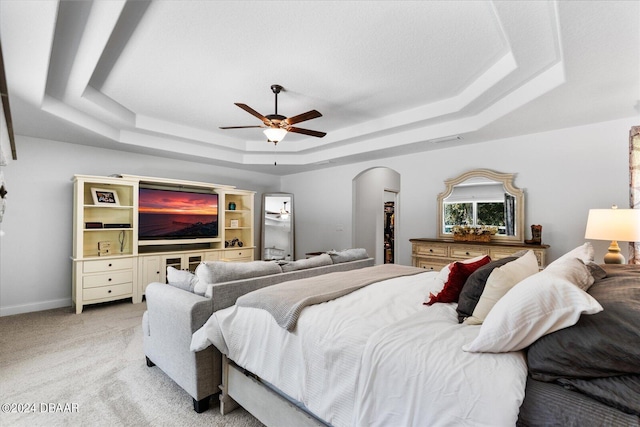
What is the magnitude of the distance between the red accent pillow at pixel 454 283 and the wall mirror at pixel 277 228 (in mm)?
5031

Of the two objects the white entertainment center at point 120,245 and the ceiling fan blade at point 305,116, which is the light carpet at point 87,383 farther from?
the ceiling fan blade at point 305,116

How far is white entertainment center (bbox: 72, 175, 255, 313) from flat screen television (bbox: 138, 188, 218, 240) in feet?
0.29

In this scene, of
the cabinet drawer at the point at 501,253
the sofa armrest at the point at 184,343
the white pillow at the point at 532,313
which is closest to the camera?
the white pillow at the point at 532,313

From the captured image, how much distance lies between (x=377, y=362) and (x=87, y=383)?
7.70 ft

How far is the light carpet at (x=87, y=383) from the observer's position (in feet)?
6.43

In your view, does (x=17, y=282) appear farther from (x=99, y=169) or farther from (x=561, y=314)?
(x=561, y=314)

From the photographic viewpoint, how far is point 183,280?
7.92 ft

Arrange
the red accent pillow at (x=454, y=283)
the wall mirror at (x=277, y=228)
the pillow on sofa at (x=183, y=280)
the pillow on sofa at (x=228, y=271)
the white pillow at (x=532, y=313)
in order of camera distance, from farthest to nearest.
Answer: the wall mirror at (x=277, y=228)
the pillow on sofa at (x=183, y=280)
the pillow on sofa at (x=228, y=271)
the red accent pillow at (x=454, y=283)
the white pillow at (x=532, y=313)

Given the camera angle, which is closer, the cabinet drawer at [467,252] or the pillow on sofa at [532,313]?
the pillow on sofa at [532,313]

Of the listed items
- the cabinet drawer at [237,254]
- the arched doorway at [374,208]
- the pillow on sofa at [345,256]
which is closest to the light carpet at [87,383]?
the pillow on sofa at [345,256]

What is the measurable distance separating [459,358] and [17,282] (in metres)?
5.41

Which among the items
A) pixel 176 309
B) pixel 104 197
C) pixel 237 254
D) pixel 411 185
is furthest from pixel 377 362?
pixel 237 254

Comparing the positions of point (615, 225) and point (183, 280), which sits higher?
point (615, 225)

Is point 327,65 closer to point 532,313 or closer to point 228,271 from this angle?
point 228,271
